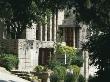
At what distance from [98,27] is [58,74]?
17.2 metres

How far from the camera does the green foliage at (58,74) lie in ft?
130

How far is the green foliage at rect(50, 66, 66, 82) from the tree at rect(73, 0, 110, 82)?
12113mm

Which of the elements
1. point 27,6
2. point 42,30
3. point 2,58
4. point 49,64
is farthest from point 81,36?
point 27,6

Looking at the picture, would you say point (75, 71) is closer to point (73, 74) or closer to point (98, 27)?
point (73, 74)

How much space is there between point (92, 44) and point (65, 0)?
472 centimetres

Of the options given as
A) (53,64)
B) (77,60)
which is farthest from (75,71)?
(77,60)

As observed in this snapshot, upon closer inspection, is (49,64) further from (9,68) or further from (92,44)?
(92,44)

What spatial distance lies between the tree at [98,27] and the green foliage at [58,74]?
12.1m

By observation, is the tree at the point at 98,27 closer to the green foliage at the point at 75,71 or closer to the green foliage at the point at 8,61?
the green foliage at the point at 8,61

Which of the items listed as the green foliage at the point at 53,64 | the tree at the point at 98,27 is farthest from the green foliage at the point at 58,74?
the tree at the point at 98,27

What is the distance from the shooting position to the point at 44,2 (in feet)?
79.8

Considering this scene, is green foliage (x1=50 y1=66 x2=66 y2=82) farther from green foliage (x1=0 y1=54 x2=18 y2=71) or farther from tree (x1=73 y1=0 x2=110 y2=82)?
tree (x1=73 y1=0 x2=110 y2=82)

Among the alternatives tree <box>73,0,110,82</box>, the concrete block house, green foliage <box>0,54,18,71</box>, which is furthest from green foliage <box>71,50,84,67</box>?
tree <box>73,0,110,82</box>

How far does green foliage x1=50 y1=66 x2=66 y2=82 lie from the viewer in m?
39.7
